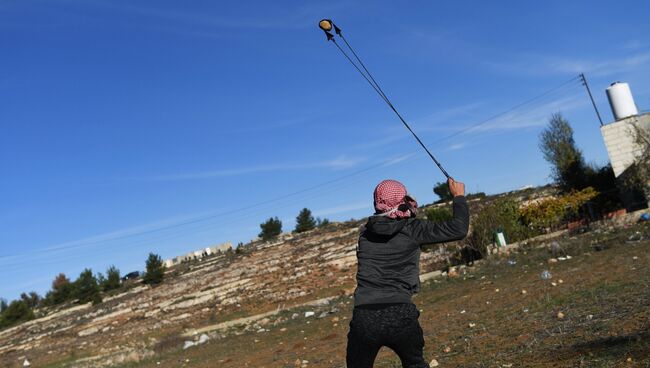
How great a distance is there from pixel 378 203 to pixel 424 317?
9727 millimetres

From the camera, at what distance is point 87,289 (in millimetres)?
58250

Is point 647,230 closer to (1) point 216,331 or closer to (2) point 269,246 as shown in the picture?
(1) point 216,331

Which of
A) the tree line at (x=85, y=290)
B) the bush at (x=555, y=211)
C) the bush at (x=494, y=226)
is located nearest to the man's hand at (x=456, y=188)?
the bush at (x=494, y=226)

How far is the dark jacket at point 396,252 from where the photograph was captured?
3795 millimetres

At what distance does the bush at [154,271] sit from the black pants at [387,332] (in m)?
55.1

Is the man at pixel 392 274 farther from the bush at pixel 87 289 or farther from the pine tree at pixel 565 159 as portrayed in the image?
the bush at pixel 87 289

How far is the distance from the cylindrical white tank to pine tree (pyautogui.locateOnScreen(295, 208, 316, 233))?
41.7 metres

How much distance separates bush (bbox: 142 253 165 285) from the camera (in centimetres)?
5612

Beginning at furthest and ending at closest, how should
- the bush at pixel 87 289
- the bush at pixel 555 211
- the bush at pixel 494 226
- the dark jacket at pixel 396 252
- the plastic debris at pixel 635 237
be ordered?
the bush at pixel 87 289 → the bush at pixel 555 211 → the bush at pixel 494 226 → the plastic debris at pixel 635 237 → the dark jacket at pixel 396 252

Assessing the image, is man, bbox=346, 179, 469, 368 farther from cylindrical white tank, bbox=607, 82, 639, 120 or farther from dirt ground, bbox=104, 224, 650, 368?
cylindrical white tank, bbox=607, 82, 639, 120

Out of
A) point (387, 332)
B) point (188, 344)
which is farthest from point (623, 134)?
point (387, 332)

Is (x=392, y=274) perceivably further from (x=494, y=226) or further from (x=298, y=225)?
(x=298, y=225)

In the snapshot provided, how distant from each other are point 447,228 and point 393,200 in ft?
1.32

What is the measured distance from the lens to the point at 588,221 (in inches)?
963
